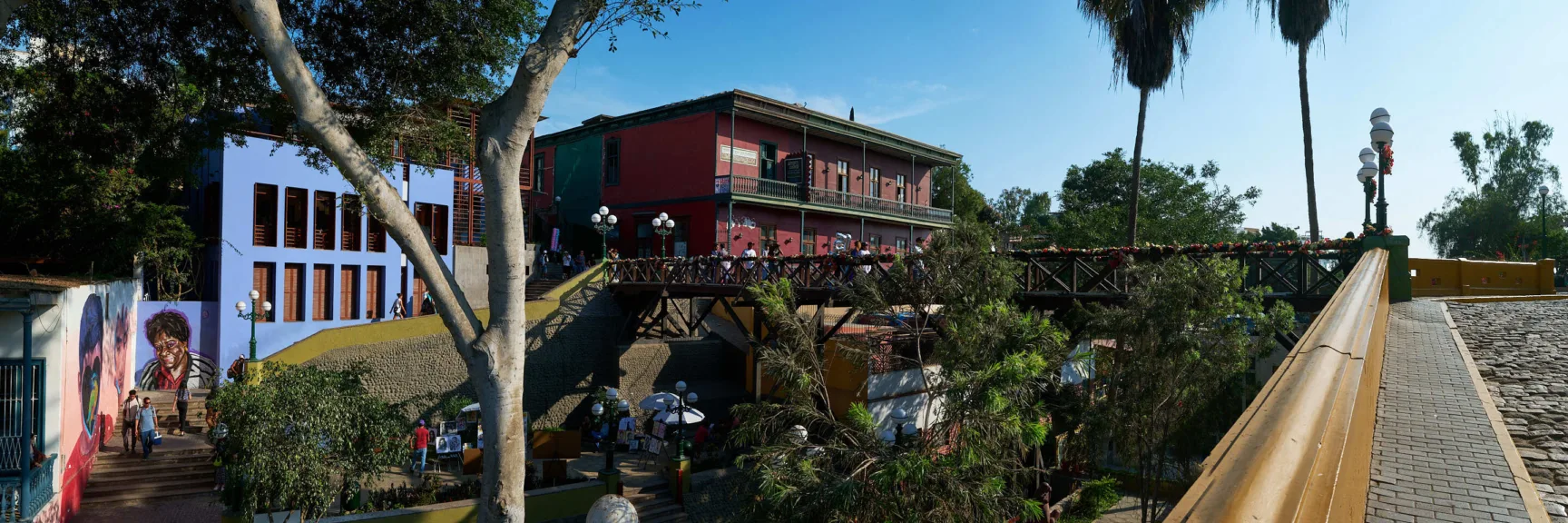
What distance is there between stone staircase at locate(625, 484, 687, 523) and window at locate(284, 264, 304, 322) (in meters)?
12.0

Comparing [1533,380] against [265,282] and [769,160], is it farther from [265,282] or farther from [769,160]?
[769,160]

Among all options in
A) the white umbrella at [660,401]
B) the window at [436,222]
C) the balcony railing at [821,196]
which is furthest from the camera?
the balcony railing at [821,196]

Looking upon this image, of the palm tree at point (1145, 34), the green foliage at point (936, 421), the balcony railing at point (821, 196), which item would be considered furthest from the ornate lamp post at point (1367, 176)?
the balcony railing at point (821, 196)

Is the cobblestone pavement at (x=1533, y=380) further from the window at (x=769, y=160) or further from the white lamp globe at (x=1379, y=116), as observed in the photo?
the window at (x=769, y=160)

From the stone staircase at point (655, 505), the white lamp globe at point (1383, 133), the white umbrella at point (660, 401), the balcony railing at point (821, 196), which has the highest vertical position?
the balcony railing at point (821, 196)

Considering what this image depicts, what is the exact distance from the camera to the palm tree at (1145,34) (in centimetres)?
2328

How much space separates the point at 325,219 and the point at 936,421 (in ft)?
64.0

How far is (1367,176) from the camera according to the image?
12.2 meters

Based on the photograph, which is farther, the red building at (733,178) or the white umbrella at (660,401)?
the red building at (733,178)

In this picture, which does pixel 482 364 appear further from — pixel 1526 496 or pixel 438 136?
pixel 1526 496

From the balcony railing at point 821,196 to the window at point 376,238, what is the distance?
10.7 m

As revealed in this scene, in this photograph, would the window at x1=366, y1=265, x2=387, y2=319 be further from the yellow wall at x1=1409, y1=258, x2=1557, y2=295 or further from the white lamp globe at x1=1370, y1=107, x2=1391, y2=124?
the yellow wall at x1=1409, y1=258, x2=1557, y2=295

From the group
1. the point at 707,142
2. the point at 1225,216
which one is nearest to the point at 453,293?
the point at 707,142

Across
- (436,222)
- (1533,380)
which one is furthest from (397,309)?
(1533,380)
